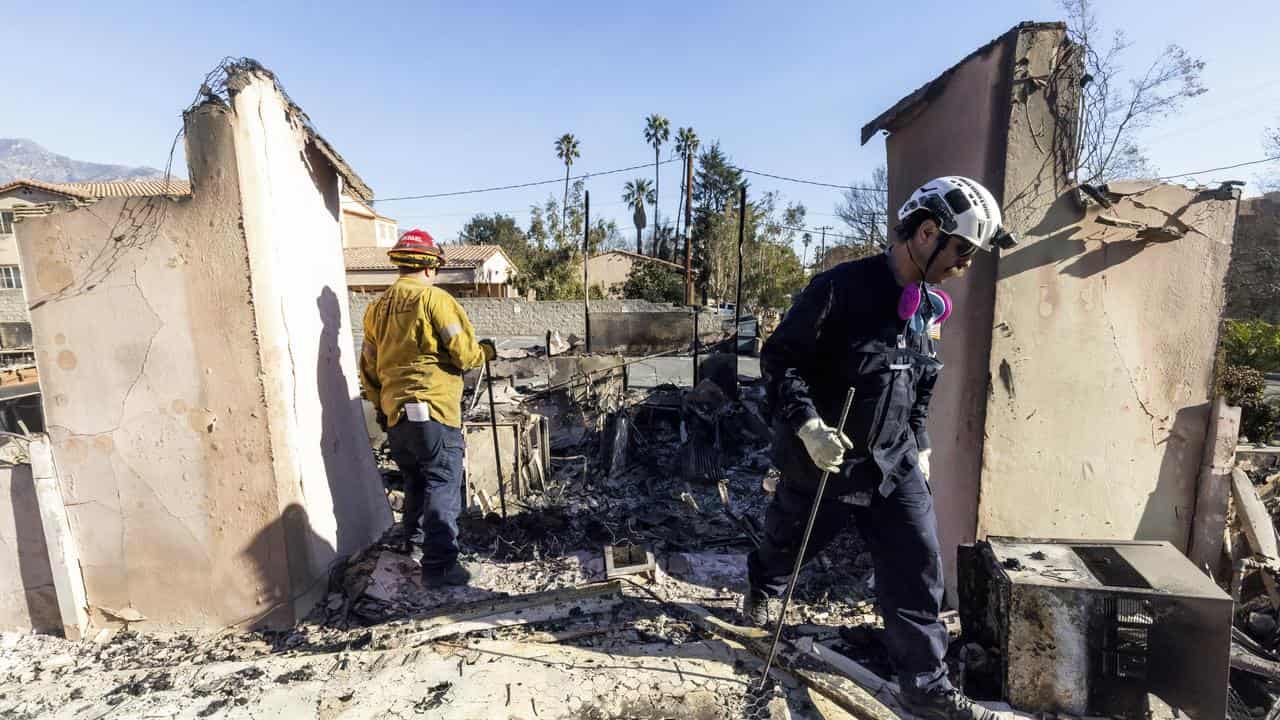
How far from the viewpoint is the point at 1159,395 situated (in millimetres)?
2982

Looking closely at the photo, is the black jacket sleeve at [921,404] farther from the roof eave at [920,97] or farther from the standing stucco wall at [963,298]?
the roof eave at [920,97]

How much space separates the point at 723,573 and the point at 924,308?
2.06m

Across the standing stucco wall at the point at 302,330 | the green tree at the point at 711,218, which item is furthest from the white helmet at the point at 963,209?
the green tree at the point at 711,218

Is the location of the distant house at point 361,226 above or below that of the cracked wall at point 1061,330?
above

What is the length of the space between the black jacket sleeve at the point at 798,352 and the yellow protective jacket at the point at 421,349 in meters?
1.81

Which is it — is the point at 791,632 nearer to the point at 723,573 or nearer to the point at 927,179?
the point at 723,573

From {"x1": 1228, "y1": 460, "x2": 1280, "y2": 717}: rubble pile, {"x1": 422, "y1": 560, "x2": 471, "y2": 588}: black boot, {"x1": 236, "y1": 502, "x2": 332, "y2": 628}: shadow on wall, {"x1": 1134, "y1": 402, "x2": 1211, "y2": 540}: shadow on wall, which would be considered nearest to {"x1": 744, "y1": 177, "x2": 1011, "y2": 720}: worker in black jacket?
{"x1": 1228, "y1": 460, "x2": 1280, "y2": 717}: rubble pile

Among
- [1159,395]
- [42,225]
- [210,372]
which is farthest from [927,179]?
[42,225]

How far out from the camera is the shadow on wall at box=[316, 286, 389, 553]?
3.36 meters

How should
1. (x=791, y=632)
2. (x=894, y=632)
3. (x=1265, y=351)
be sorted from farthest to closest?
(x=1265, y=351) → (x=791, y=632) → (x=894, y=632)

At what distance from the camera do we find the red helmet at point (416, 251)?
3420mm

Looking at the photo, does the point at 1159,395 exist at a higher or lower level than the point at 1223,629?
higher

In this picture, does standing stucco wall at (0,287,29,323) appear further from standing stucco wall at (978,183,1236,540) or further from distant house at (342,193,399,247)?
standing stucco wall at (978,183,1236,540)

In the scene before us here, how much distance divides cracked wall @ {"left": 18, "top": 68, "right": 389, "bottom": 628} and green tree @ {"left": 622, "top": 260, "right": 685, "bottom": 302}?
2420cm
